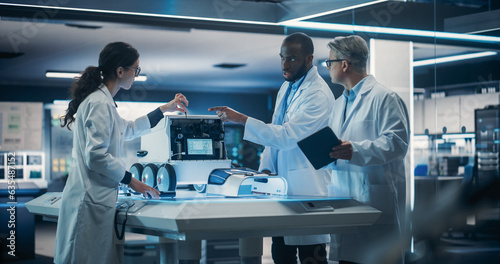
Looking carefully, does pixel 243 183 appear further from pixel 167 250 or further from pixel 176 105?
pixel 167 250

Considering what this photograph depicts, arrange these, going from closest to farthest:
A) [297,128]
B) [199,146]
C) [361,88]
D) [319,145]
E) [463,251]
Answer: [319,145]
[361,88]
[297,128]
[199,146]
[463,251]

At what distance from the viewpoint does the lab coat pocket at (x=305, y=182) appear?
3143 mm

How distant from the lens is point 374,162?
8.91 ft

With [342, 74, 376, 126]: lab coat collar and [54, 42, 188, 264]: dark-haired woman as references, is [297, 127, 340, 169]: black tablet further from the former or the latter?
[54, 42, 188, 264]: dark-haired woman

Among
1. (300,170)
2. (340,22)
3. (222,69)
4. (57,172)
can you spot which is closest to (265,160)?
(300,170)

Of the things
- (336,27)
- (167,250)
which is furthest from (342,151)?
(336,27)

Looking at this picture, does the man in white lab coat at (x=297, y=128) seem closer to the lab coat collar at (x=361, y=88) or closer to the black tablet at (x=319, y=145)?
the lab coat collar at (x=361, y=88)

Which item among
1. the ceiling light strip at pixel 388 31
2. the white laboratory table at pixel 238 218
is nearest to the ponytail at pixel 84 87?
the white laboratory table at pixel 238 218

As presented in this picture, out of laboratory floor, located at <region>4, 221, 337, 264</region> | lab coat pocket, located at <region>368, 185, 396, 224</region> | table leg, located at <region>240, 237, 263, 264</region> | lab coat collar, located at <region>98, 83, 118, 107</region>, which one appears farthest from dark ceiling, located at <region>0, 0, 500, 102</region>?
laboratory floor, located at <region>4, 221, 337, 264</region>

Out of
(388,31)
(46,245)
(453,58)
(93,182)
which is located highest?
(388,31)

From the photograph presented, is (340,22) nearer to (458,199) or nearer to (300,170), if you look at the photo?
(458,199)

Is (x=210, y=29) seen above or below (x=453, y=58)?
above

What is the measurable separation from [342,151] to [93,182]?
3.80 feet

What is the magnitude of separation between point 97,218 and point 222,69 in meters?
8.75
